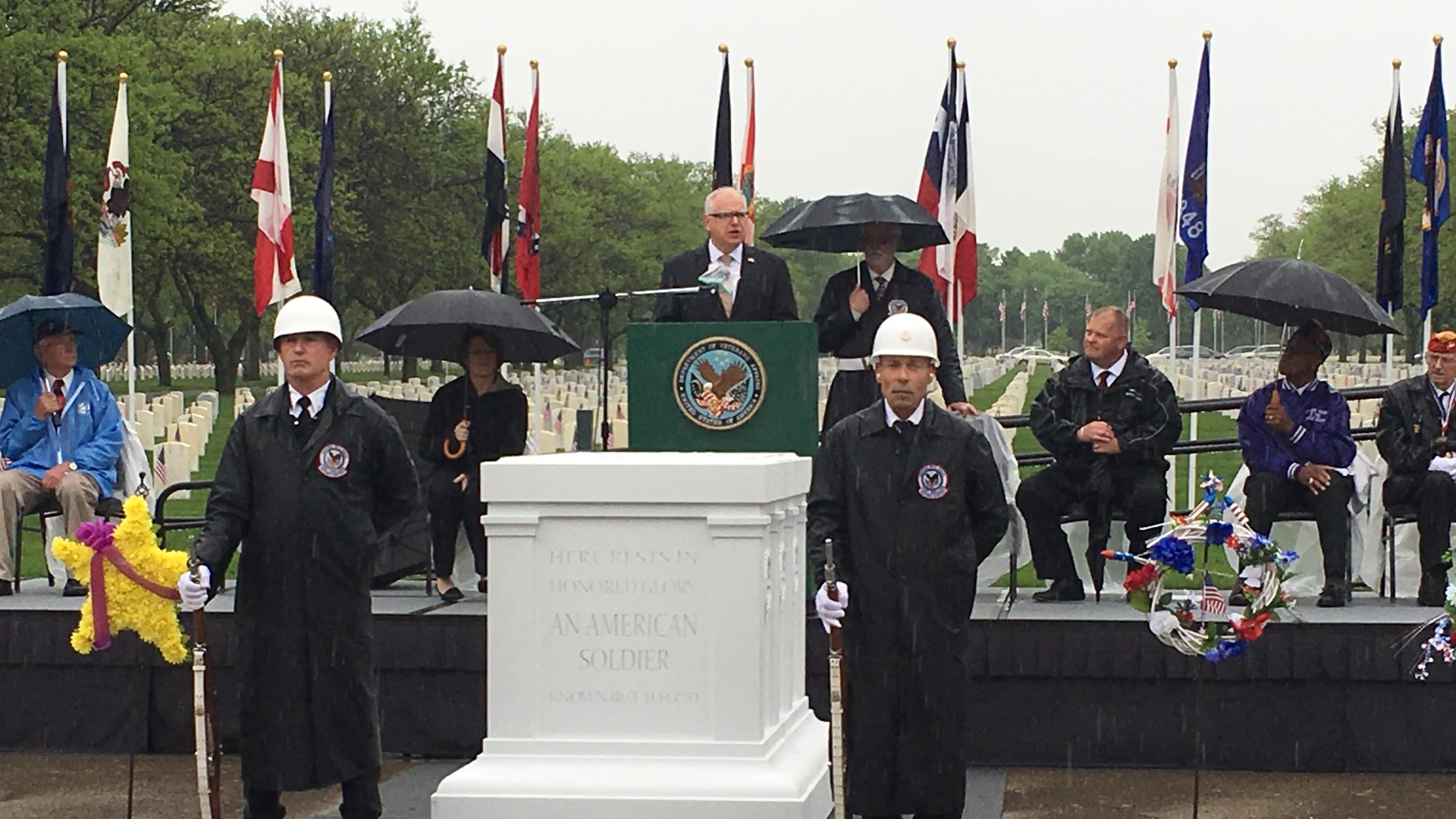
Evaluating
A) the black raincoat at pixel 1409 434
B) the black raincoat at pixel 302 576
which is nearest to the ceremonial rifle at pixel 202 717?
the black raincoat at pixel 302 576

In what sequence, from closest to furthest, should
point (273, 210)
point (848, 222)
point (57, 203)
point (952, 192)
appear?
point (848, 222), point (952, 192), point (57, 203), point (273, 210)

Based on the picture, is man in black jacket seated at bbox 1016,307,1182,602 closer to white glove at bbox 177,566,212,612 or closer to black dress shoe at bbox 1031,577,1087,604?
black dress shoe at bbox 1031,577,1087,604

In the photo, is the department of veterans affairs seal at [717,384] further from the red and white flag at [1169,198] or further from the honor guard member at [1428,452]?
the red and white flag at [1169,198]

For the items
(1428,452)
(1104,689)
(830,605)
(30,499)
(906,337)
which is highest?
(906,337)

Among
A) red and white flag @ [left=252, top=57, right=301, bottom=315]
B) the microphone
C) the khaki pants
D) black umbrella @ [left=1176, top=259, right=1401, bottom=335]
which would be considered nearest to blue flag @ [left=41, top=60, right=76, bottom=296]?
red and white flag @ [left=252, top=57, right=301, bottom=315]

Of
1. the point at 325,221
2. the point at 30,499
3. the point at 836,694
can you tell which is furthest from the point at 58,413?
the point at 325,221

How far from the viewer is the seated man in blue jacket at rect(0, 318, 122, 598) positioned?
12.3 meters

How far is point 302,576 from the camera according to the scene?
850 cm

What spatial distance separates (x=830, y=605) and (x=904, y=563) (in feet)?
2.20

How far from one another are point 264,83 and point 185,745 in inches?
1670

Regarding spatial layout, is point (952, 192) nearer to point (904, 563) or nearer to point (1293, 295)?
point (1293, 295)

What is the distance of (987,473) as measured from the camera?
325 inches

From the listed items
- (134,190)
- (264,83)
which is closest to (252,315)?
(264,83)

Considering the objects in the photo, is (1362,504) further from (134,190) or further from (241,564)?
(134,190)
